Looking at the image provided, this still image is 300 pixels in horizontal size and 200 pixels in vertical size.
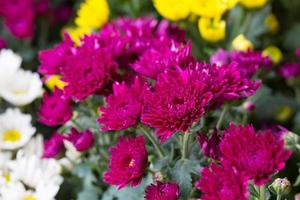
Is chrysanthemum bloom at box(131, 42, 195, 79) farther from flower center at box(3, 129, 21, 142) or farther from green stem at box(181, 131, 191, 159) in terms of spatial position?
flower center at box(3, 129, 21, 142)

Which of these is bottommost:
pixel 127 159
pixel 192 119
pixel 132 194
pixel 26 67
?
pixel 26 67

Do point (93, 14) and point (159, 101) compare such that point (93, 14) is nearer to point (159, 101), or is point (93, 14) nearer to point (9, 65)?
point (9, 65)

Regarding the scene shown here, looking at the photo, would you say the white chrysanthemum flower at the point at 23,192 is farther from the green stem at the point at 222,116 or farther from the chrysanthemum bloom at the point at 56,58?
the green stem at the point at 222,116

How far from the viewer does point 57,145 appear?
4.12 ft

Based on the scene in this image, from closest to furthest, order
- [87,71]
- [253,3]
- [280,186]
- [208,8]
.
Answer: [280,186], [87,71], [208,8], [253,3]

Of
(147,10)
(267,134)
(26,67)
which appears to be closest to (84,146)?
(267,134)

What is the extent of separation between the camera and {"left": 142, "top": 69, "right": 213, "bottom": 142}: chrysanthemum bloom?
0.88 metres

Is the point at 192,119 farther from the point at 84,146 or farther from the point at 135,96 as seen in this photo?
the point at 84,146

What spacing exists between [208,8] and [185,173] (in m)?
0.50

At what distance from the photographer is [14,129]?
137 centimetres

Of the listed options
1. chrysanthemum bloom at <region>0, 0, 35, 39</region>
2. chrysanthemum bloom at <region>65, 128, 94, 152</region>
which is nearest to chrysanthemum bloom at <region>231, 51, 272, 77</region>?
chrysanthemum bloom at <region>65, 128, 94, 152</region>

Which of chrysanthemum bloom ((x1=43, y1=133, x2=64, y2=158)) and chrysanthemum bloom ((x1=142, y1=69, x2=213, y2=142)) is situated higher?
chrysanthemum bloom ((x1=142, y1=69, x2=213, y2=142))

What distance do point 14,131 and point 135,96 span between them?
493mm

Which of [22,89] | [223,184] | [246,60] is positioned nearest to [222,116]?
[246,60]
